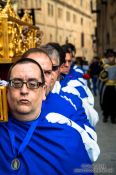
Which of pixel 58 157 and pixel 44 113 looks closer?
pixel 58 157

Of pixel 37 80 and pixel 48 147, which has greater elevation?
pixel 37 80

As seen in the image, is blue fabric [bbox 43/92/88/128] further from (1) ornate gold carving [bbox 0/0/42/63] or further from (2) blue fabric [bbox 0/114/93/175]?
(1) ornate gold carving [bbox 0/0/42/63]

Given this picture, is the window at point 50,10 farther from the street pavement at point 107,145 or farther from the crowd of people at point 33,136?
the crowd of people at point 33,136

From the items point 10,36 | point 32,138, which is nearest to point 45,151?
point 32,138

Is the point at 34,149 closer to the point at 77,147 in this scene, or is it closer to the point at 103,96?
the point at 77,147

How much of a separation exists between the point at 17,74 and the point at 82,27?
53.6 meters

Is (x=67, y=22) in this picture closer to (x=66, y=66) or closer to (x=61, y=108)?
(x=66, y=66)

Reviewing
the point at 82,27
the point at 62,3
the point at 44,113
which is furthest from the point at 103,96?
the point at 82,27

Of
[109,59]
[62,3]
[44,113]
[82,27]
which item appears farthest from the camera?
[82,27]

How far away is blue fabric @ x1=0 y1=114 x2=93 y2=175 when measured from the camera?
217 cm

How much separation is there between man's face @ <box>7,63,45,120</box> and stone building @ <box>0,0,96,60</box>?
80.3 feet

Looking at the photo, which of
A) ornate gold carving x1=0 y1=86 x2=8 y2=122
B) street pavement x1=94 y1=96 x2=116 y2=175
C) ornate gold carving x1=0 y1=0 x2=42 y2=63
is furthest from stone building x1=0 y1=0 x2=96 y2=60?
ornate gold carving x1=0 y1=86 x2=8 y2=122

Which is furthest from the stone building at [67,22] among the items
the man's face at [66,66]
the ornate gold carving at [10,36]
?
the ornate gold carving at [10,36]

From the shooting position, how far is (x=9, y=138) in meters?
2.20
